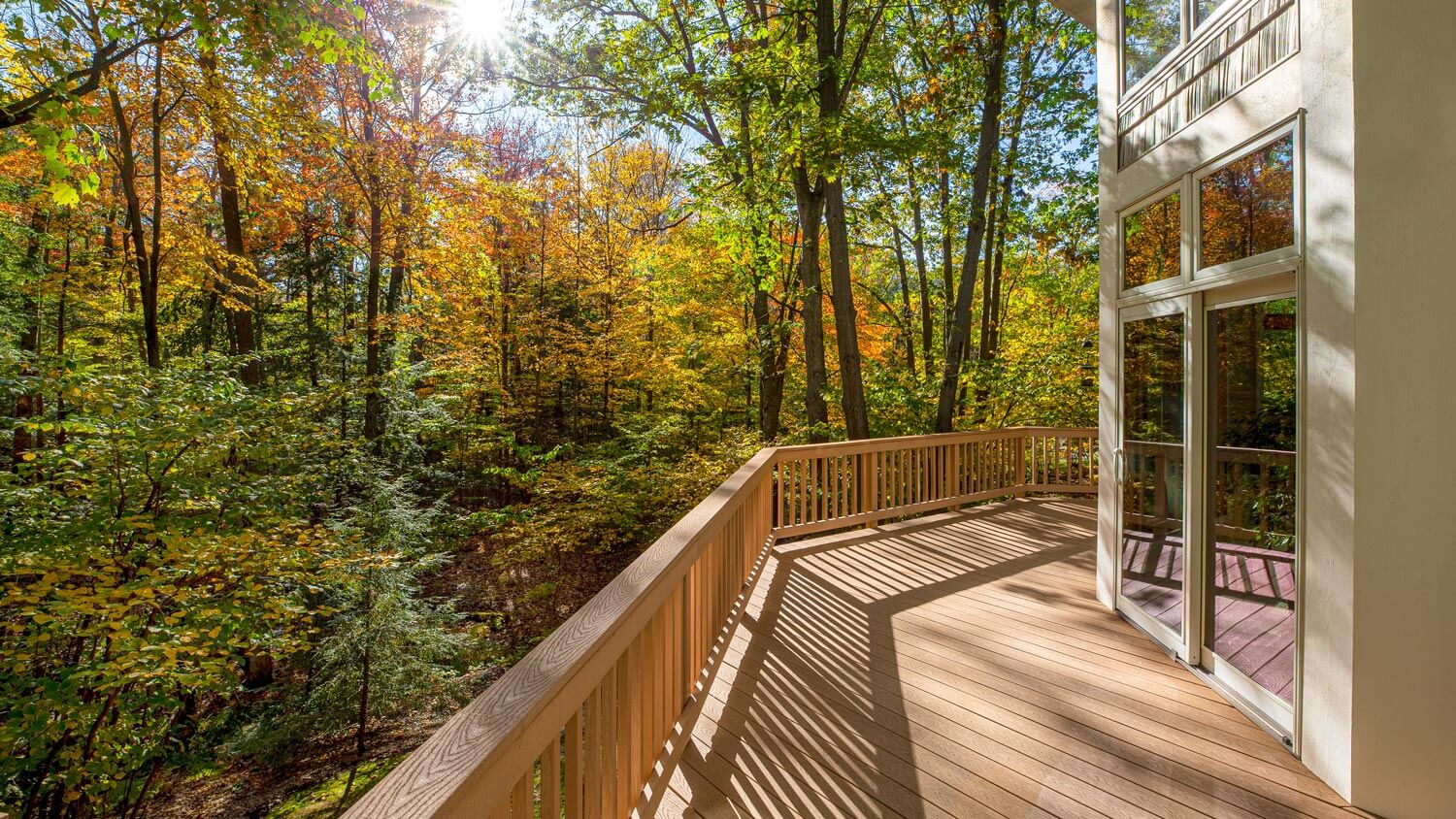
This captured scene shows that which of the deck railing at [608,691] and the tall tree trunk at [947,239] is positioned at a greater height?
A: the tall tree trunk at [947,239]

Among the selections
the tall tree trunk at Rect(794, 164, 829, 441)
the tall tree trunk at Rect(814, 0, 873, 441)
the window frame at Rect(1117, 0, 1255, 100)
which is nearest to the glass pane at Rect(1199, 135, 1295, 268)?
the window frame at Rect(1117, 0, 1255, 100)

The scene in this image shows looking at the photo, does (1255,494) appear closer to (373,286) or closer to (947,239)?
(947,239)

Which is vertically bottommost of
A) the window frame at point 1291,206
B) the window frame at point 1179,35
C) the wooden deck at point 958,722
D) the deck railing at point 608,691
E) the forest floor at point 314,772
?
the forest floor at point 314,772

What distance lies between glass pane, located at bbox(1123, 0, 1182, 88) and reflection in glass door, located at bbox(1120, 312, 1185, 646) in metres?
1.47

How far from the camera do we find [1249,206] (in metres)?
2.39

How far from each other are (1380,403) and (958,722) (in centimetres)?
189

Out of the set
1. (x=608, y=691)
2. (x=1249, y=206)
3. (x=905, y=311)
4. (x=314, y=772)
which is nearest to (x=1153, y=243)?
(x=1249, y=206)

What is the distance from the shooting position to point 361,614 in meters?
6.72

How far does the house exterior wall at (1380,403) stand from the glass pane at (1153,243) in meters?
0.82

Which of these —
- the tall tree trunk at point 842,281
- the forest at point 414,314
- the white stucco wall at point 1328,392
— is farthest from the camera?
the tall tree trunk at point 842,281

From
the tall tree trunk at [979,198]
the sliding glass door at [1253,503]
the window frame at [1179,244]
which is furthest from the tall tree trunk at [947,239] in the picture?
the sliding glass door at [1253,503]

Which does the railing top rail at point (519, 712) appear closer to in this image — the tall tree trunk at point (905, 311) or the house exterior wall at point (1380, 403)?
the house exterior wall at point (1380, 403)

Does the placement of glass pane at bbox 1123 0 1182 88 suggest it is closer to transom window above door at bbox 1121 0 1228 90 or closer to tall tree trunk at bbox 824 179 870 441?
transom window above door at bbox 1121 0 1228 90

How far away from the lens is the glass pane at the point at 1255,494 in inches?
86.6
